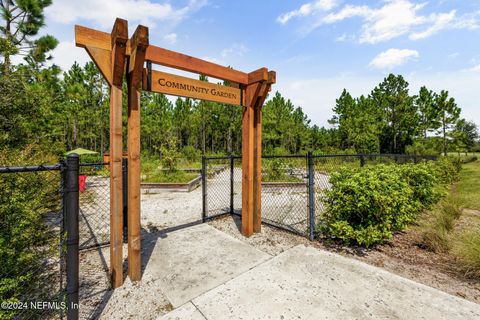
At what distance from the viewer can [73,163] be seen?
62.9 inches

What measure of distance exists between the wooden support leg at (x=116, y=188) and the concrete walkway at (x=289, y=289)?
0.46 metres

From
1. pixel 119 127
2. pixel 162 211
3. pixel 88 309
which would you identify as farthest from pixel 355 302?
pixel 162 211

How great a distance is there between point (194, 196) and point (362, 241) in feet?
17.5

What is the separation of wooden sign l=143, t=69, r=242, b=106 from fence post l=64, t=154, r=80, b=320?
55.8 inches

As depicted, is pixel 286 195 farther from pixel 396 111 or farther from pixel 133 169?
pixel 396 111

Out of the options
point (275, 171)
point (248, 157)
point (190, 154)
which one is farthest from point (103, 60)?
point (190, 154)

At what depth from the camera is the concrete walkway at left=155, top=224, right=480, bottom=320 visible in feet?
6.42

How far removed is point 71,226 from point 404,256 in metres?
4.06

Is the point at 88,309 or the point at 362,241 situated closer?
the point at 88,309

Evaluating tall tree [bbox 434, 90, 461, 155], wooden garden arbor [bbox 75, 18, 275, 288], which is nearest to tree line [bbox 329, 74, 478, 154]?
tall tree [bbox 434, 90, 461, 155]

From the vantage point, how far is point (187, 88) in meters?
2.97

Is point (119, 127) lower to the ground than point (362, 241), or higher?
higher

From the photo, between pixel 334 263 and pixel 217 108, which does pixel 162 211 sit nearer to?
pixel 334 263

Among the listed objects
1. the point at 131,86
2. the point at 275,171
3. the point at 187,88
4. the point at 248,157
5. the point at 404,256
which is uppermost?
the point at 187,88
